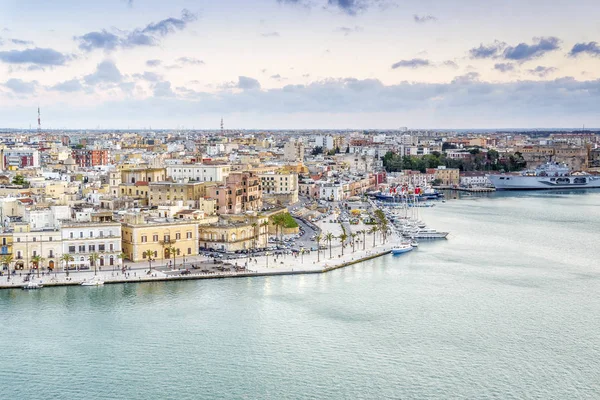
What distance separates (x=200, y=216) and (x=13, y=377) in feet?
28.6

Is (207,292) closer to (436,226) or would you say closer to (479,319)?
(479,319)

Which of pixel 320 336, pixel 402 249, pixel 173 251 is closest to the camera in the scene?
pixel 320 336

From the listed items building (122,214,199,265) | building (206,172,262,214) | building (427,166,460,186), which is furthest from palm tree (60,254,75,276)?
building (427,166,460,186)

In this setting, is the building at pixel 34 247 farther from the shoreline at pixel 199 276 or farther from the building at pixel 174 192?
the building at pixel 174 192

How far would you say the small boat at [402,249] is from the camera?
19.3 metres

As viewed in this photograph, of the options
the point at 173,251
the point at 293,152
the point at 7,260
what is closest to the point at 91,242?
the point at 7,260

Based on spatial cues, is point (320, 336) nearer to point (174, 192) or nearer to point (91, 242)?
point (91, 242)

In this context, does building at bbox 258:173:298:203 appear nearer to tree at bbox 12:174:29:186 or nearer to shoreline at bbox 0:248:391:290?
tree at bbox 12:174:29:186

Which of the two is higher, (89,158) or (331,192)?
(89,158)

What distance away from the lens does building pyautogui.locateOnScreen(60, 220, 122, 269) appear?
51.4ft

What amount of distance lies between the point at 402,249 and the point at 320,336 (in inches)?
319

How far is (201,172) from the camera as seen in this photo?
86.1ft

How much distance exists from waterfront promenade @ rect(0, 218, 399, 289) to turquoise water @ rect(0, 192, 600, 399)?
1.05ft

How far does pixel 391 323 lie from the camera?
12664mm
